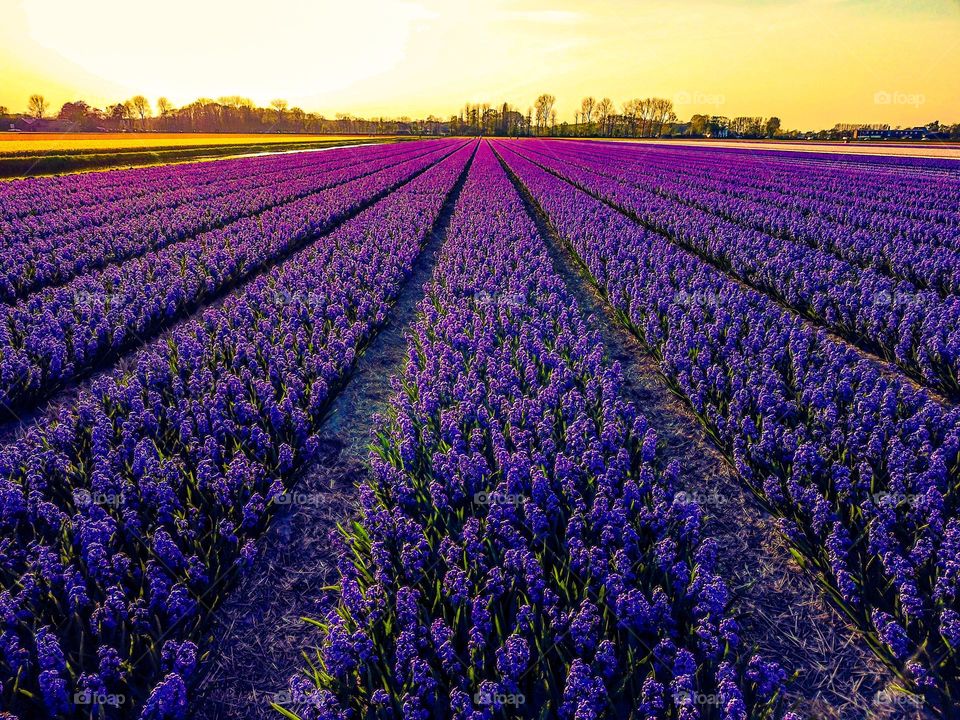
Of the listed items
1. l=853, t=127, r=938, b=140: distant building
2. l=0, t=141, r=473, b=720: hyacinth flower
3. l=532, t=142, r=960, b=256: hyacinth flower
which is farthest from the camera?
l=853, t=127, r=938, b=140: distant building

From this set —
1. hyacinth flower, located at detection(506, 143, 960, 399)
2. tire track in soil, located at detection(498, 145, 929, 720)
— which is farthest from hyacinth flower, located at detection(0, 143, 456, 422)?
hyacinth flower, located at detection(506, 143, 960, 399)

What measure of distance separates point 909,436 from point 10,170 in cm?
4460

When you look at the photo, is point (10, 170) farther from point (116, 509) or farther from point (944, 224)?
point (944, 224)

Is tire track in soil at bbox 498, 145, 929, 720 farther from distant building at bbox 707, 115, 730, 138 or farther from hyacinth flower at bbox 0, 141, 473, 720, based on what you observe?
distant building at bbox 707, 115, 730, 138

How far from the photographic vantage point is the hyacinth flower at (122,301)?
6.59 m

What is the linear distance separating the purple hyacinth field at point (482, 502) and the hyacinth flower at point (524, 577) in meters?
0.03

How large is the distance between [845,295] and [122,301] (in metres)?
12.2

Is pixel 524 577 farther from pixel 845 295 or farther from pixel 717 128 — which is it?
pixel 717 128

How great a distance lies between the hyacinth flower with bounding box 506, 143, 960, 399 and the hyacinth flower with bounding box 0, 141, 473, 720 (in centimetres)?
763

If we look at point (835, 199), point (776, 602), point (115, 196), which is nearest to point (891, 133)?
point (835, 199)

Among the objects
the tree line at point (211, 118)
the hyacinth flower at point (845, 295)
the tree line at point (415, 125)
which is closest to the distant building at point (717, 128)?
the tree line at point (415, 125)

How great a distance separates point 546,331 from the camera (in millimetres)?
→ 7297

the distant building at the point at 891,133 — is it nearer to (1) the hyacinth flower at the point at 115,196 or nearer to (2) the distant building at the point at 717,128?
(2) the distant building at the point at 717,128

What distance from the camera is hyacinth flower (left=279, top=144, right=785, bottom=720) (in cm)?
278
